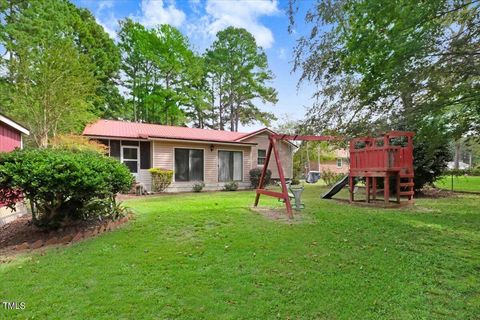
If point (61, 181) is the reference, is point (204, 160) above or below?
above

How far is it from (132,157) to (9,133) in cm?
586

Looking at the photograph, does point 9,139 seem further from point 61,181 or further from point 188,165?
point 188,165

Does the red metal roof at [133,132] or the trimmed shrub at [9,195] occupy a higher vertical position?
the red metal roof at [133,132]

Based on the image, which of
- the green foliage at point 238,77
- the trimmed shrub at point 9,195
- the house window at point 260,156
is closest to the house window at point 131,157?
the house window at point 260,156

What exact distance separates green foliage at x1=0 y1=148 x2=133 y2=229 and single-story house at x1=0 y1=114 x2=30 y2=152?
233 cm

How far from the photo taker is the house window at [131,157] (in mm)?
13406

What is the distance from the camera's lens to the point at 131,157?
13.5 metres

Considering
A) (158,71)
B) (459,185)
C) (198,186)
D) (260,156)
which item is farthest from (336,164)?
(198,186)

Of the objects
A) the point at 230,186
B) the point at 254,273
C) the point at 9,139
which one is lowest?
the point at 254,273

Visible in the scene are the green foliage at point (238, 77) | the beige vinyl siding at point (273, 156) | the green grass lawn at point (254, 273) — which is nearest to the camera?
the green grass lawn at point (254, 273)

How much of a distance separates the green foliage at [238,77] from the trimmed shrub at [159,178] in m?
19.7

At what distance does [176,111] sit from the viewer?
28.6 meters

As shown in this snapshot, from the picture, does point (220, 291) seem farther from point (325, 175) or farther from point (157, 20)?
point (157, 20)

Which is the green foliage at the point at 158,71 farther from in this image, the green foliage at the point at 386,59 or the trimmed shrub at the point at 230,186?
the green foliage at the point at 386,59
